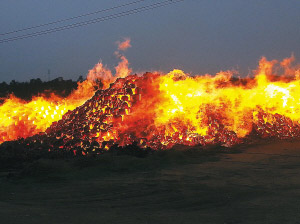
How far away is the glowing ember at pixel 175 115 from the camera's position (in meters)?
14.0

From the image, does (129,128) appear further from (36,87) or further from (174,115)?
(36,87)

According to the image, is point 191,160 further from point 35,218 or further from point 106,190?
point 35,218

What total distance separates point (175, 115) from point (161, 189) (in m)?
6.31

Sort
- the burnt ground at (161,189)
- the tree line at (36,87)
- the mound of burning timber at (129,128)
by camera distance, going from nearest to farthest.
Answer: the burnt ground at (161,189)
the mound of burning timber at (129,128)
the tree line at (36,87)

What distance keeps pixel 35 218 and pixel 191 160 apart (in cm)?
687

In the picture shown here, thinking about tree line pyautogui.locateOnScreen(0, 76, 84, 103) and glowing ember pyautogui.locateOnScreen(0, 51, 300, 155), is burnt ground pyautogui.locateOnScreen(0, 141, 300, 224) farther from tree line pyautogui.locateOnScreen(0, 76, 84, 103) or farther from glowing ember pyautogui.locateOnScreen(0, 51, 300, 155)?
tree line pyautogui.locateOnScreen(0, 76, 84, 103)

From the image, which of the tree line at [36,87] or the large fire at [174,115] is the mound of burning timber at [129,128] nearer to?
the large fire at [174,115]

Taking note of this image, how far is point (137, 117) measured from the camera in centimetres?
1456

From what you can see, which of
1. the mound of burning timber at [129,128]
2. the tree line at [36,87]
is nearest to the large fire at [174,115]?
the mound of burning timber at [129,128]

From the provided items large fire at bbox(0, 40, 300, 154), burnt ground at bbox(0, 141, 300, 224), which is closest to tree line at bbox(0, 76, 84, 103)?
large fire at bbox(0, 40, 300, 154)

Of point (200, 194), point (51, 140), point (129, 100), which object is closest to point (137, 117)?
point (129, 100)

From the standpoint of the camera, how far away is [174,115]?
14.7 metres

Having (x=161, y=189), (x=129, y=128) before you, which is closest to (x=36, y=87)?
(x=129, y=128)

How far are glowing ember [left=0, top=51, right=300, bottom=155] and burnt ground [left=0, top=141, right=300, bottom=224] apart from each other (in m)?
1.27
